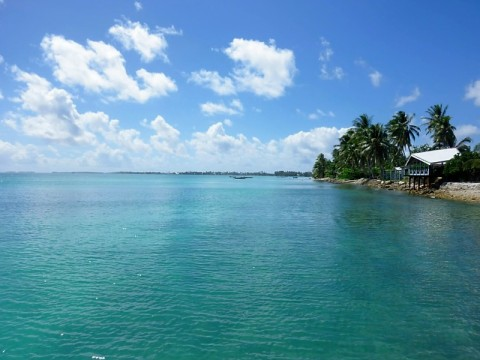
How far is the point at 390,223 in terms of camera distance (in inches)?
1015

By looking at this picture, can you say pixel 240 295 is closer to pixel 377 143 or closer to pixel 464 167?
pixel 464 167

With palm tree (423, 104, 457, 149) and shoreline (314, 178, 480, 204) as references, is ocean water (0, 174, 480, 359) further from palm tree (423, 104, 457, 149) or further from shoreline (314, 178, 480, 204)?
palm tree (423, 104, 457, 149)

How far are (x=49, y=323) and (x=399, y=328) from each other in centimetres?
878

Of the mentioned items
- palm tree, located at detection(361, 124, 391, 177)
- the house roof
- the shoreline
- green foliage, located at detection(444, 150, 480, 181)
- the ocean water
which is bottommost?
the ocean water

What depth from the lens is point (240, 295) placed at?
11008 millimetres

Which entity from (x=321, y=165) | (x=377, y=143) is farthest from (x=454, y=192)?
(x=321, y=165)

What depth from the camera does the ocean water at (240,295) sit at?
803 cm

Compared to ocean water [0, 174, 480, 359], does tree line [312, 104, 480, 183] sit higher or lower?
higher

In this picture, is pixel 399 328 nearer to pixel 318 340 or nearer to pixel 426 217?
pixel 318 340

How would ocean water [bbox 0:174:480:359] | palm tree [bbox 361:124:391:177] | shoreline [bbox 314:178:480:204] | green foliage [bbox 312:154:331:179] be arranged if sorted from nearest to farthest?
ocean water [bbox 0:174:480:359], shoreline [bbox 314:178:480:204], palm tree [bbox 361:124:391:177], green foliage [bbox 312:154:331:179]

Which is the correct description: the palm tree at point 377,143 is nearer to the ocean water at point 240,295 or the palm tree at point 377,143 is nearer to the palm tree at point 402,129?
the palm tree at point 402,129

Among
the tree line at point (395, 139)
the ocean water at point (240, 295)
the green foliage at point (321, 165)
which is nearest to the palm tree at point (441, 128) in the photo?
the tree line at point (395, 139)

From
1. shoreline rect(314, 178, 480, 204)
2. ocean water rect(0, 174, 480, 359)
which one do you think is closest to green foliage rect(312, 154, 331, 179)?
shoreline rect(314, 178, 480, 204)

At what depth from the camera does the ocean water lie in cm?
803
